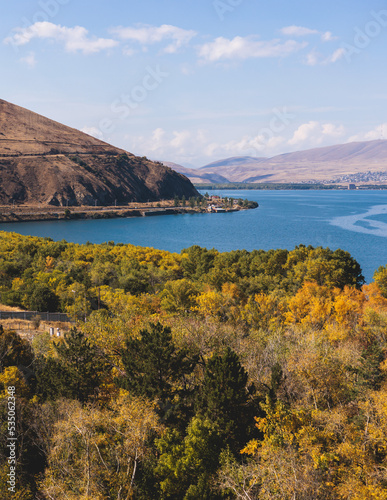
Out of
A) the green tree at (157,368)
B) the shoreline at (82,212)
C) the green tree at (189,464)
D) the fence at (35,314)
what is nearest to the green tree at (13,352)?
the green tree at (157,368)

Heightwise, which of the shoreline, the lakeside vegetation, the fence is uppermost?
the shoreline

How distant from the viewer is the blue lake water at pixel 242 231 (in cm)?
9638

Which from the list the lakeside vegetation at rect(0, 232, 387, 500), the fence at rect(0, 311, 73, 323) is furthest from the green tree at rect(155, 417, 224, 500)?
the fence at rect(0, 311, 73, 323)

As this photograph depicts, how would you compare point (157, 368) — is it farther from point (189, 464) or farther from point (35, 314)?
point (35, 314)

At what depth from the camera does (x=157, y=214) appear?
596 ft

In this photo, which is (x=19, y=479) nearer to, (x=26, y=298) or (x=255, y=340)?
(x=255, y=340)

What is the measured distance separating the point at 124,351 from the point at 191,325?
4.28 metres

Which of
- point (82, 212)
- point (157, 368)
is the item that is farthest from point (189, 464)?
point (82, 212)

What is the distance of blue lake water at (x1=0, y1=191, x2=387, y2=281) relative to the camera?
3794 inches

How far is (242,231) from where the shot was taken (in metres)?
125

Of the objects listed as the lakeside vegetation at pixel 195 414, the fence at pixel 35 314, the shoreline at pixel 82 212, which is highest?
the shoreline at pixel 82 212

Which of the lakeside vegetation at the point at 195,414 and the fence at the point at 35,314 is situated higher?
the lakeside vegetation at the point at 195,414

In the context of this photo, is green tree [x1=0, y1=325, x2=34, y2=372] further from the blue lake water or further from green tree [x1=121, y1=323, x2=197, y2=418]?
the blue lake water

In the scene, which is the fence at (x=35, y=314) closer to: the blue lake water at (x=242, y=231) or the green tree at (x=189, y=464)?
the green tree at (x=189, y=464)
